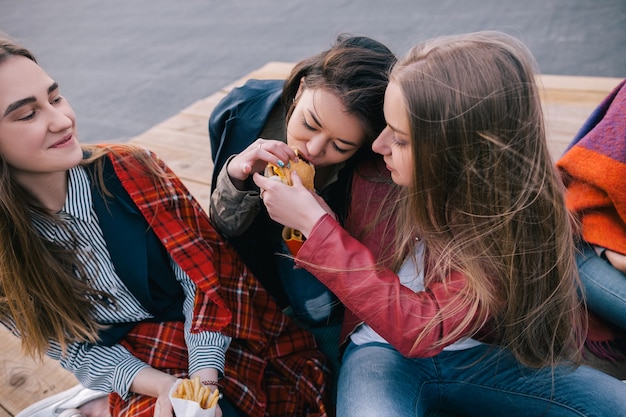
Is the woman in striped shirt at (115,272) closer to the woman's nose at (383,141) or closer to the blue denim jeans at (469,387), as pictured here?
the blue denim jeans at (469,387)

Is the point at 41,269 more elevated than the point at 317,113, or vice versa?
the point at 317,113

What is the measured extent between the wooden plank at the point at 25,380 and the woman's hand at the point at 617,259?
6.01 feet

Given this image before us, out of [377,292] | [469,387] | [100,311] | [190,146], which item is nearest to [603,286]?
[469,387]

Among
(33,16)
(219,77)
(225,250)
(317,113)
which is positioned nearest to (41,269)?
(225,250)

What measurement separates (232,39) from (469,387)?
15.5ft

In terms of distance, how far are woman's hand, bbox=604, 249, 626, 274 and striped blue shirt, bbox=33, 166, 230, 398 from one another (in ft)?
4.01

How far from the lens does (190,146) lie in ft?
9.39

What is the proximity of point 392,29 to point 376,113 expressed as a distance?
349 cm

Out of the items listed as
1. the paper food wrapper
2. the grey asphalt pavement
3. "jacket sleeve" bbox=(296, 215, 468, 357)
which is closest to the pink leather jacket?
"jacket sleeve" bbox=(296, 215, 468, 357)

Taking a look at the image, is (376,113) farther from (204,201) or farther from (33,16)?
(33,16)

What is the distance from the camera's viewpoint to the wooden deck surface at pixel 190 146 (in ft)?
5.76

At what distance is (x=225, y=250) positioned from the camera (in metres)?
1.60

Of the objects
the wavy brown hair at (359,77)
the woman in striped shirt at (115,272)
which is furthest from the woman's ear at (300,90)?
the woman in striped shirt at (115,272)

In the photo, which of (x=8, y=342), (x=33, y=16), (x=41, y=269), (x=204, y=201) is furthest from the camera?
(x=33, y=16)
